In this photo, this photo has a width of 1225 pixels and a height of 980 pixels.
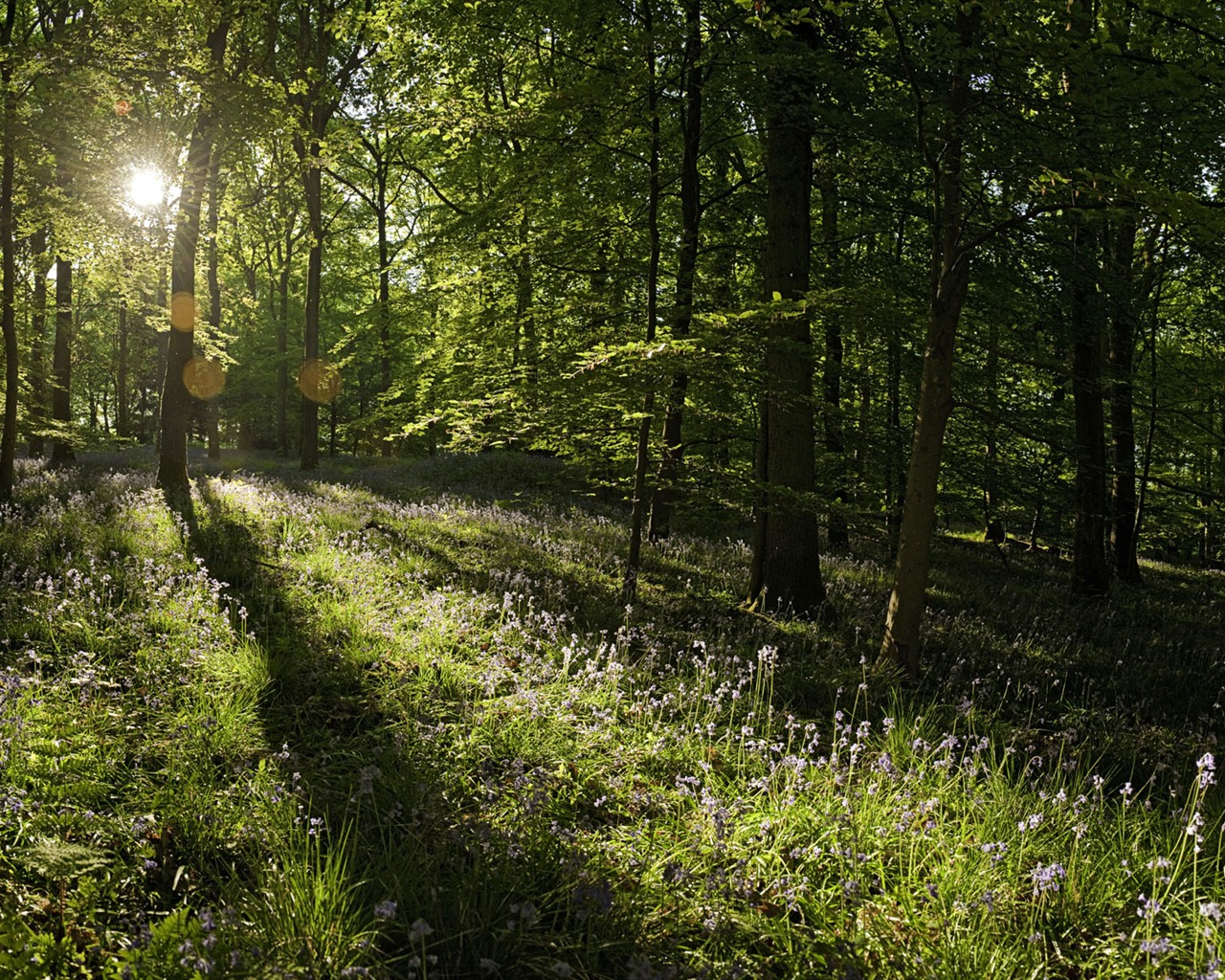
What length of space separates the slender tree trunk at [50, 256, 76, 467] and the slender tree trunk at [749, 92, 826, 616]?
699 inches

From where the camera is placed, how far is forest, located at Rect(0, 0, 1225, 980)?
281 cm

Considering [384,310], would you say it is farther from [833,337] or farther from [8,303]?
[833,337]

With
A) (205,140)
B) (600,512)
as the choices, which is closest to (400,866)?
(600,512)

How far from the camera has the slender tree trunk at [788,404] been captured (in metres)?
7.93

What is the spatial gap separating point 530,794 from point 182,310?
521 inches

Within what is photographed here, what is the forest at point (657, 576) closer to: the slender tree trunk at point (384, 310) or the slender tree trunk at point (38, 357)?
the slender tree trunk at point (384, 310)

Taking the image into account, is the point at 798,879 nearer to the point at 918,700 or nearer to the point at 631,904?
the point at 631,904

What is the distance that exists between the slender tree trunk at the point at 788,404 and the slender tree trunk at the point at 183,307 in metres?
10.4

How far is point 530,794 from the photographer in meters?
3.19

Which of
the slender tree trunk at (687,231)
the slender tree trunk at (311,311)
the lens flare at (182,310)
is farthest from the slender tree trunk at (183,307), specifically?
the slender tree trunk at (687,231)

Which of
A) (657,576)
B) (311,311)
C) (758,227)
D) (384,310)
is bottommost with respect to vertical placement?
(657,576)

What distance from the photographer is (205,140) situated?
12.9 m

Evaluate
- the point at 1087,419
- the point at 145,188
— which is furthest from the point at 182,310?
the point at 1087,419

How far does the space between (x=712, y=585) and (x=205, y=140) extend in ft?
39.7
